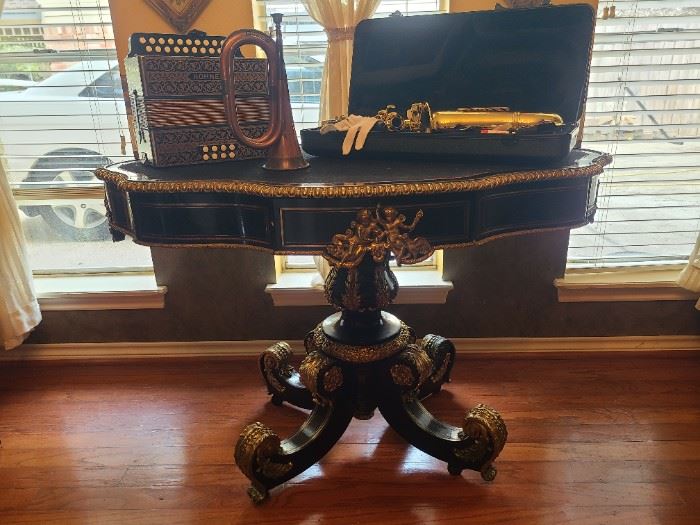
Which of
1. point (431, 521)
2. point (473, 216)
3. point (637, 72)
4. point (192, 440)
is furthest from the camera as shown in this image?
point (637, 72)

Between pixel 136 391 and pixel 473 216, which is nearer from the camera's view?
pixel 473 216

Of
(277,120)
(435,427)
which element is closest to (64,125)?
(277,120)

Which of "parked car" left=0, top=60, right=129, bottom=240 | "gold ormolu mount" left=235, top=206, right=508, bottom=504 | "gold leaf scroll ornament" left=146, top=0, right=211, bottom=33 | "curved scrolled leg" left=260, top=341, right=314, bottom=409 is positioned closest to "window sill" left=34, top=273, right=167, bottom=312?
"parked car" left=0, top=60, right=129, bottom=240

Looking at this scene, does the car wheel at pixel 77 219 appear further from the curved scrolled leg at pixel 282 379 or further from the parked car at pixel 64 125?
the curved scrolled leg at pixel 282 379

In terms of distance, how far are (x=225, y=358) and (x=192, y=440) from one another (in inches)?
17.5

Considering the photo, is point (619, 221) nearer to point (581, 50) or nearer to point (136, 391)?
point (581, 50)

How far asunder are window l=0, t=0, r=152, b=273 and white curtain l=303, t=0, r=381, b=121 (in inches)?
24.7

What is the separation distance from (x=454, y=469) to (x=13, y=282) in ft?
4.74

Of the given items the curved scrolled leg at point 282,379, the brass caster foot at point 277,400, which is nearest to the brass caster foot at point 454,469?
the curved scrolled leg at point 282,379

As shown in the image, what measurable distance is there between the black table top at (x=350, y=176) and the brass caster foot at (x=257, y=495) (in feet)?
2.45

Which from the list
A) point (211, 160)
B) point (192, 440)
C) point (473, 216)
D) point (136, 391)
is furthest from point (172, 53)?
point (136, 391)

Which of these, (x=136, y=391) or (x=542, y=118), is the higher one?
(x=542, y=118)

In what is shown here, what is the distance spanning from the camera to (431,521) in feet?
3.91

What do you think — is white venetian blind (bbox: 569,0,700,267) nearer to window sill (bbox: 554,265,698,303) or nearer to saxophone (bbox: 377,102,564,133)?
window sill (bbox: 554,265,698,303)
